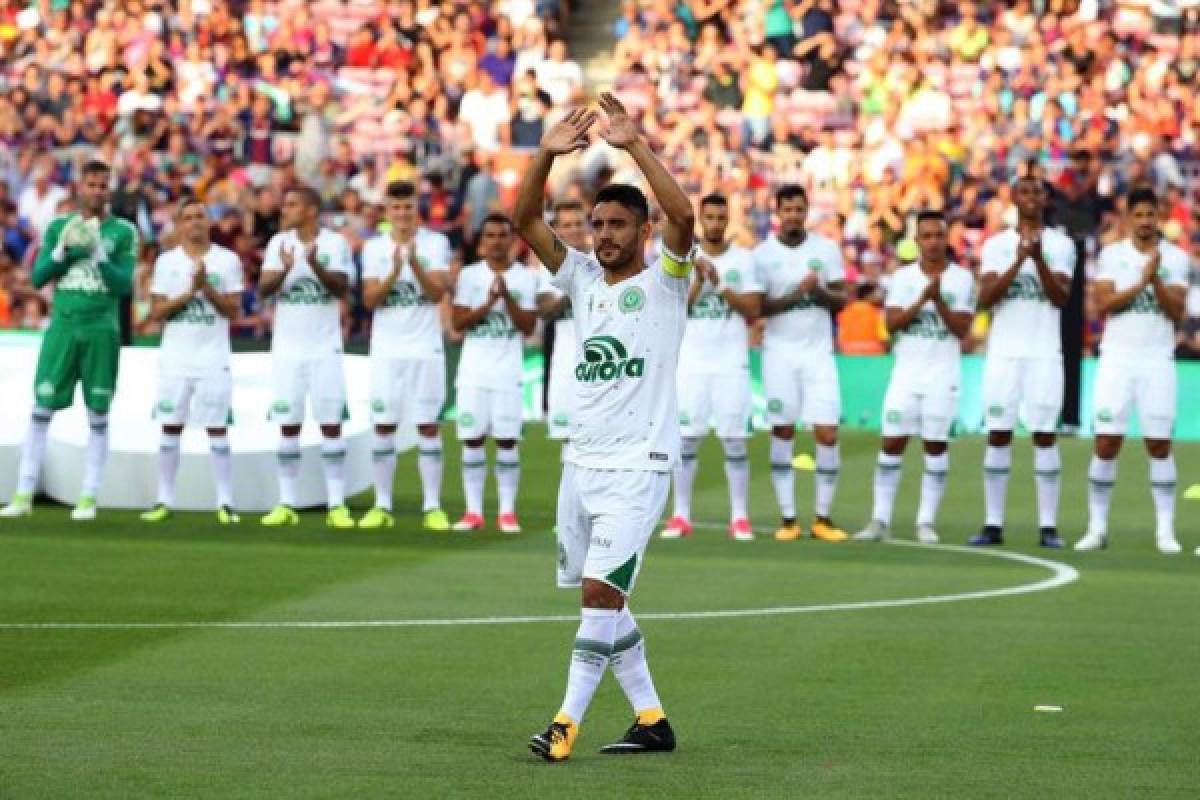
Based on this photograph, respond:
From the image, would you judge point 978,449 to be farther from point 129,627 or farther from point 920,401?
point 129,627

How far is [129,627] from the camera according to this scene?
1343 centimetres

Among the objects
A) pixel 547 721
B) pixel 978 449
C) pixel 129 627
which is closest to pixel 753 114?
pixel 978 449

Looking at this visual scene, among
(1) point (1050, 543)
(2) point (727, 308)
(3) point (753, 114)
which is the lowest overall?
(1) point (1050, 543)

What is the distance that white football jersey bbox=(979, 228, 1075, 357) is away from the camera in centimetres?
1895

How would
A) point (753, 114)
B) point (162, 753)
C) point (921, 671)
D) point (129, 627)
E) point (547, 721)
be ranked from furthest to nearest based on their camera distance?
point (753, 114) < point (129, 627) < point (921, 671) < point (547, 721) < point (162, 753)

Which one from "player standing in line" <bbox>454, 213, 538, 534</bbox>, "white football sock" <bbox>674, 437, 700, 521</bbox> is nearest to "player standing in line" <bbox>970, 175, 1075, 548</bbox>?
"white football sock" <bbox>674, 437, 700, 521</bbox>

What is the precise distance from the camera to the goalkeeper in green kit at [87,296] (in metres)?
19.3

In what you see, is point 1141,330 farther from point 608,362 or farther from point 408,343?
point 608,362

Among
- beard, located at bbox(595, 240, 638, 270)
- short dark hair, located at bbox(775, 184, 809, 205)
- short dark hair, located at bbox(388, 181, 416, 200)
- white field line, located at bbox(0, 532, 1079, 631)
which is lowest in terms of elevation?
white field line, located at bbox(0, 532, 1079, 631)

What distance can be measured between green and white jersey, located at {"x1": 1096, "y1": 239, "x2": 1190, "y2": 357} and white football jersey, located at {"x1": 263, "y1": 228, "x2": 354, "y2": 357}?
583 cm

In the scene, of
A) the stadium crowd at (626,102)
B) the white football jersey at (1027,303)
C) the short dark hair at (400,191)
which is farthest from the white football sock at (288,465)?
the stadium crowd at (626,102)

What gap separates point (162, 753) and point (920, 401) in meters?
10.9

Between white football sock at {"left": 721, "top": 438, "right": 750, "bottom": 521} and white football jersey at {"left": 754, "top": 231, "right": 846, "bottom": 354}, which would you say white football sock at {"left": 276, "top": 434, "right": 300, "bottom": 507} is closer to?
white football sock at {"left": 721, "top": 438, "right": 750, "bottom": 521}

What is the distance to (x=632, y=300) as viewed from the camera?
9.85 meters
